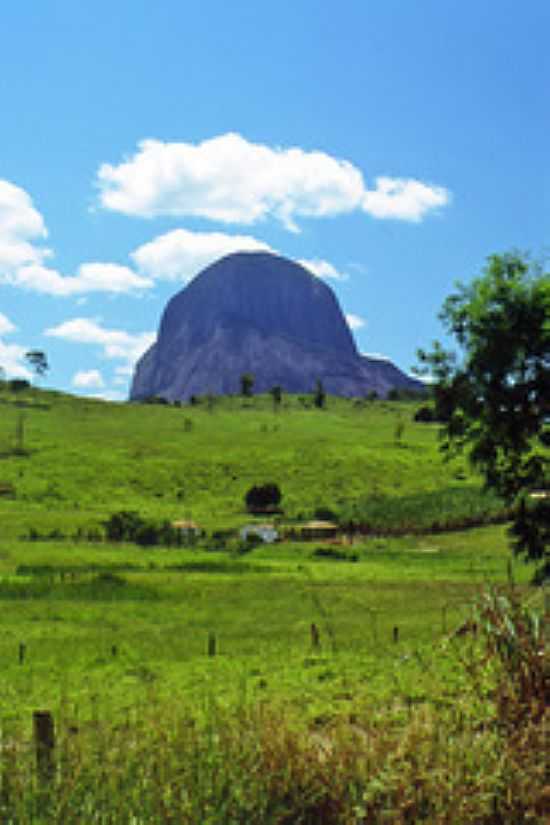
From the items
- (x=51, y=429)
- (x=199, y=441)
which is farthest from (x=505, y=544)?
(x=51, y=429)

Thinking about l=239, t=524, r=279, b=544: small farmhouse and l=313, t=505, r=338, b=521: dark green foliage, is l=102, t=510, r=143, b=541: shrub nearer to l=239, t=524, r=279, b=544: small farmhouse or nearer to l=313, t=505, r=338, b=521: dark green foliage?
l=239, t=524, r=279, b=544: small farmhouse

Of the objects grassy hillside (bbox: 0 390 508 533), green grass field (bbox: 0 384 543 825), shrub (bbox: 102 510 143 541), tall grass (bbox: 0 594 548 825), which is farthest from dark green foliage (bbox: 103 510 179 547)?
tall grass (bbox: 0 594 548 825)

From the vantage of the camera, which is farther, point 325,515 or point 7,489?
point 7,489

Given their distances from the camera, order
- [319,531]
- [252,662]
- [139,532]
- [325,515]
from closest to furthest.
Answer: [252,662]
[139,532]
[319,531]
[325,515]

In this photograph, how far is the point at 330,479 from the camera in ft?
420

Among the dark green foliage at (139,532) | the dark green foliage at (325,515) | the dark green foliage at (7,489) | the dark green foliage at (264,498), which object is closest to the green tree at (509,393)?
the dark green foliage at (139,532)

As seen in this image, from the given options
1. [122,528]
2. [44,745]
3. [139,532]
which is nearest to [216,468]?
[122,528]

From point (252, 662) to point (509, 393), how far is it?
13.1 m

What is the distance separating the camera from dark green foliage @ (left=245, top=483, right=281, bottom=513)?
108 meters

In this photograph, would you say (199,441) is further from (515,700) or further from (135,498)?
(515,700)

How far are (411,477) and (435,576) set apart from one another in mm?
73244

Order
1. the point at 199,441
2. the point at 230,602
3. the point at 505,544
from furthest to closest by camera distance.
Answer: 1. the point at 199,441
2. the point at 505,544
3. the point at 230,602

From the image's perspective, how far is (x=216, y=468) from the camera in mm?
131750

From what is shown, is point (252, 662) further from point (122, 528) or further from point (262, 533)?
point (262, 533)
